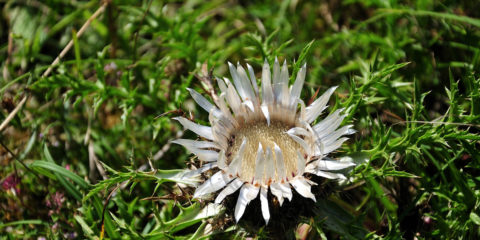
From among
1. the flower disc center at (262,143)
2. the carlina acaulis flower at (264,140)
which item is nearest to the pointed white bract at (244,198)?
the carlina acaulis flower at (264,140)

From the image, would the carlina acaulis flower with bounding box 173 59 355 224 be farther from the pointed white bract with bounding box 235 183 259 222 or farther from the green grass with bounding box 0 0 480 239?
the green grass with bounding box 0 0 480 239

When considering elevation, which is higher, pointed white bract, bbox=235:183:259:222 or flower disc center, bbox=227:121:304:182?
flower disc center, bbox=227:121:304:182

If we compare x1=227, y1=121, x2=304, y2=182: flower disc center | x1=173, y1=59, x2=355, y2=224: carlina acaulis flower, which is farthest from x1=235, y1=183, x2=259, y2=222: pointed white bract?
x1=227, y1=121, x2=304, y2=182: flower disc center

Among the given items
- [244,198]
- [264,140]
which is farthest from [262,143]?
[244,198]

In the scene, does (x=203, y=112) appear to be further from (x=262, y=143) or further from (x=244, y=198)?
(x=244, y=198)

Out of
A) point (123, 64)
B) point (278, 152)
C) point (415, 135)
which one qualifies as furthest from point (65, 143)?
point (415, 135)

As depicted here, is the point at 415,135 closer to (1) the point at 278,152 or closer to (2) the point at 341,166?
(2) the point at 341,166

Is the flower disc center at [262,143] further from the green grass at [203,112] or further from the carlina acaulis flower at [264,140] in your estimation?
the green grass at [203,112]
